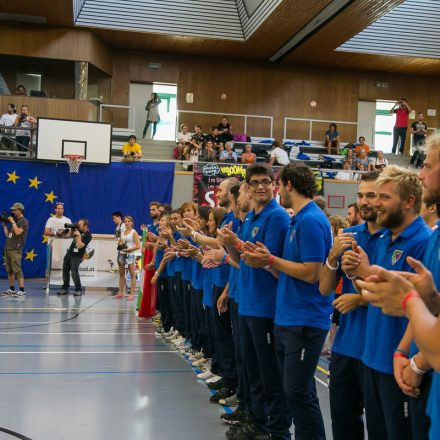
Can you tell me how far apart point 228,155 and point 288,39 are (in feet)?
16.9

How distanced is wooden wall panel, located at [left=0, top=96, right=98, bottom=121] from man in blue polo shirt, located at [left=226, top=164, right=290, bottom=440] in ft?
56.8

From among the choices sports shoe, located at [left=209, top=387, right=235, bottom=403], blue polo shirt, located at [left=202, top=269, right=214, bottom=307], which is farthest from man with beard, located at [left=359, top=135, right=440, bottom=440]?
blue polo shirt, located at [left=202, top=269, right=214, bottom=307]

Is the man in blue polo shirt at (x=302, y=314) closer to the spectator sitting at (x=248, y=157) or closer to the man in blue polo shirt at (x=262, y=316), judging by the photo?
the man in blue polo shirt at (x=262, y=316)

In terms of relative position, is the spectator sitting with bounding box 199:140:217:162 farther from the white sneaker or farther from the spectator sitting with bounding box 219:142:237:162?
the white sneaker

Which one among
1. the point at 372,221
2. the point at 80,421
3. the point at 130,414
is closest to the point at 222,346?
the point at 130,414

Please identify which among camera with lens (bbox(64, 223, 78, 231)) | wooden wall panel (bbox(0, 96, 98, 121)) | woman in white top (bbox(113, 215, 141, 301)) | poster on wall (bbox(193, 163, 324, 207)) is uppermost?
wooden wall panel (bbox(0, 96, 98, 121))

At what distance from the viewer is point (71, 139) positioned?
18.5 m

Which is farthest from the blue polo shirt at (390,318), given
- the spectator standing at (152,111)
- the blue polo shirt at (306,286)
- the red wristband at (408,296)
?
the spectator standing at (152,111)

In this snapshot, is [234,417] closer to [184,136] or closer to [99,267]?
Result: [99,267]

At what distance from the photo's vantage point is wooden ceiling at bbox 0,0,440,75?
1928cm

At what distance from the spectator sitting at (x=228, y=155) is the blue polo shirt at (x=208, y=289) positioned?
1374 cm

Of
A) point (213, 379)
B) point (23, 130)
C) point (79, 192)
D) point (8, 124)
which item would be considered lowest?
point (213, 379)

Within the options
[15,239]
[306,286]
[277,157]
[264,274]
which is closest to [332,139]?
[277,157]

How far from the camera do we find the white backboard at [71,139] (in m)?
18.4
